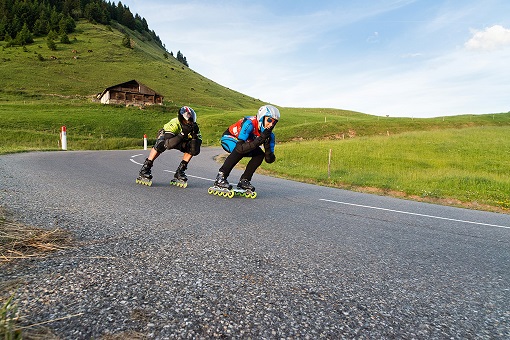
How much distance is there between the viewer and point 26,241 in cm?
236

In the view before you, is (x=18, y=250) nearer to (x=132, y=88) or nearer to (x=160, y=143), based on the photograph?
(x=160, y=143)

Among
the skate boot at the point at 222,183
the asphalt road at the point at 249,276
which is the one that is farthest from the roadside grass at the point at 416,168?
the asphalt road at the point at 249,276

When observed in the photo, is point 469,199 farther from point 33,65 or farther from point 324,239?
point 33,65

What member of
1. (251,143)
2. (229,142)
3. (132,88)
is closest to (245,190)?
(251,143)

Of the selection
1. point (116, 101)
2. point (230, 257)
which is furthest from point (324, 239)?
point (116, 101)

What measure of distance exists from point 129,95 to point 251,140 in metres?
70.5

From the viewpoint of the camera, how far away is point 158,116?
2244 inches

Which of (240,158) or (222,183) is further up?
(240,158)

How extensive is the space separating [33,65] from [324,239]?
3916 inches

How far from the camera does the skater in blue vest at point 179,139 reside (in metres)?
6.49

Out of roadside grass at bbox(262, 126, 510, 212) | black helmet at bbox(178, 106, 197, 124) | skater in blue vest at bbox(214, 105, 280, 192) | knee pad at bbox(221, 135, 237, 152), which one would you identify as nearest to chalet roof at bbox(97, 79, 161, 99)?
roadside grass at bbox(262, 126, 510, 212)

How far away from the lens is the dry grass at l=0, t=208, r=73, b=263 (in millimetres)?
2158

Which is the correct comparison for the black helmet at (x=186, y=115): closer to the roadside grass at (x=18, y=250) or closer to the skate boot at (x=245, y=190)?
the skate boot at (x=245, y=190)

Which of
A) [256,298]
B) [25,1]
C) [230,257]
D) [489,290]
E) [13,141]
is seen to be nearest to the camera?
[256,298]
